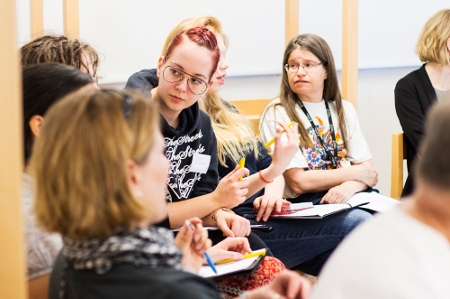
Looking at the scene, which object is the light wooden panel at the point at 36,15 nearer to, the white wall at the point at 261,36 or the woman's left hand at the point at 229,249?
the white wall at the point at 261,36

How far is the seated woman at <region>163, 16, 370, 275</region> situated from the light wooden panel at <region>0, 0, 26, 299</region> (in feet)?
5.20

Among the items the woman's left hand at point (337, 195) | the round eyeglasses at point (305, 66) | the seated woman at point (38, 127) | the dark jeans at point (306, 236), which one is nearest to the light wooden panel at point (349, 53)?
the round eyeglasses at point (305, 66)

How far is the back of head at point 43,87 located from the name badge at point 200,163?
2.85ft

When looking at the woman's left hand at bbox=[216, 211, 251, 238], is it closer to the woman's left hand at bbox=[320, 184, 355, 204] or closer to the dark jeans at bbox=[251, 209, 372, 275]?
the dark jeans at bbox=[251, 209, 372, 275]

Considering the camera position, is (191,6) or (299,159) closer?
(299,159)

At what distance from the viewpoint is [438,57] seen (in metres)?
3.76

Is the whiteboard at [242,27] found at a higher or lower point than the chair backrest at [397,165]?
higher

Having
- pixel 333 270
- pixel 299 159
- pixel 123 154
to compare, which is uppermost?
pixel 123 154

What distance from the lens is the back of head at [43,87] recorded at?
166 cm

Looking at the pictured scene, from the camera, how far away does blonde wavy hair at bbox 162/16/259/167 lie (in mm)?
2877

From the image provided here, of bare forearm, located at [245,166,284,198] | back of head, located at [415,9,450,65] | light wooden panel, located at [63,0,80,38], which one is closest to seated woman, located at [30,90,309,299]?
bare forearm, located at [245,166,284,198]

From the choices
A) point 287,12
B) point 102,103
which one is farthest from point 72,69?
point 287,12

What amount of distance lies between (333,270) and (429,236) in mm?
172

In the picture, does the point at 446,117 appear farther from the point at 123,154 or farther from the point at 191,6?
the point at 191,6
